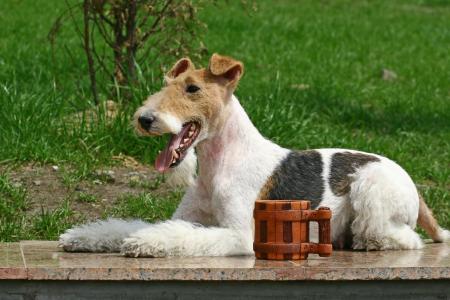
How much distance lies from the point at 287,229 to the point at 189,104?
2.70 ft

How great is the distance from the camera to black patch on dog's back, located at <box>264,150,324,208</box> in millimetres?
6133

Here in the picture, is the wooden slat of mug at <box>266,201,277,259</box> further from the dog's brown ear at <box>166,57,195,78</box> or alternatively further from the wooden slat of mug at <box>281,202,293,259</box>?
the dog's brown ear at <box>166,57,195,78</box>

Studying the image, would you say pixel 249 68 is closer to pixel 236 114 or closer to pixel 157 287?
pixel 236 114

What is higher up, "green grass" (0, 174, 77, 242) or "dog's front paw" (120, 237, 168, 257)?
"dog's front paw" (120, 237, 168, 257)

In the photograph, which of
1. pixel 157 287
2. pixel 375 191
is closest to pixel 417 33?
pixel 375 191

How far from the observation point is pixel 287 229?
5.73 meters

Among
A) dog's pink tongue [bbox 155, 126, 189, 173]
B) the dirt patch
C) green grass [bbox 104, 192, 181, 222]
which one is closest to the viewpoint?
dog's pink tongue [bbox 155, 126, 189, 173]

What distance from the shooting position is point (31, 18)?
16219 mm

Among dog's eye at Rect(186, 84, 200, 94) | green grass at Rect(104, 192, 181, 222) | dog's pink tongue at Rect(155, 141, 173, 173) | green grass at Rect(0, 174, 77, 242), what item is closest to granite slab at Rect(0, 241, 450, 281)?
dog's pink tongue at Rect(155, 141, 173, 173)

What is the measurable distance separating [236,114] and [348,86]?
7.23 meters

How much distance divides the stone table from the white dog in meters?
0.19

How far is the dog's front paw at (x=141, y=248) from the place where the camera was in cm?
570

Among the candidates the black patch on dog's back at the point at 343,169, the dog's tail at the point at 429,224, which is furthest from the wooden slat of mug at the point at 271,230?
the dog's tail at the point at 429,224

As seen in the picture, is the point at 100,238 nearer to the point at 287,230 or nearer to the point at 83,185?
the point at 287,230
